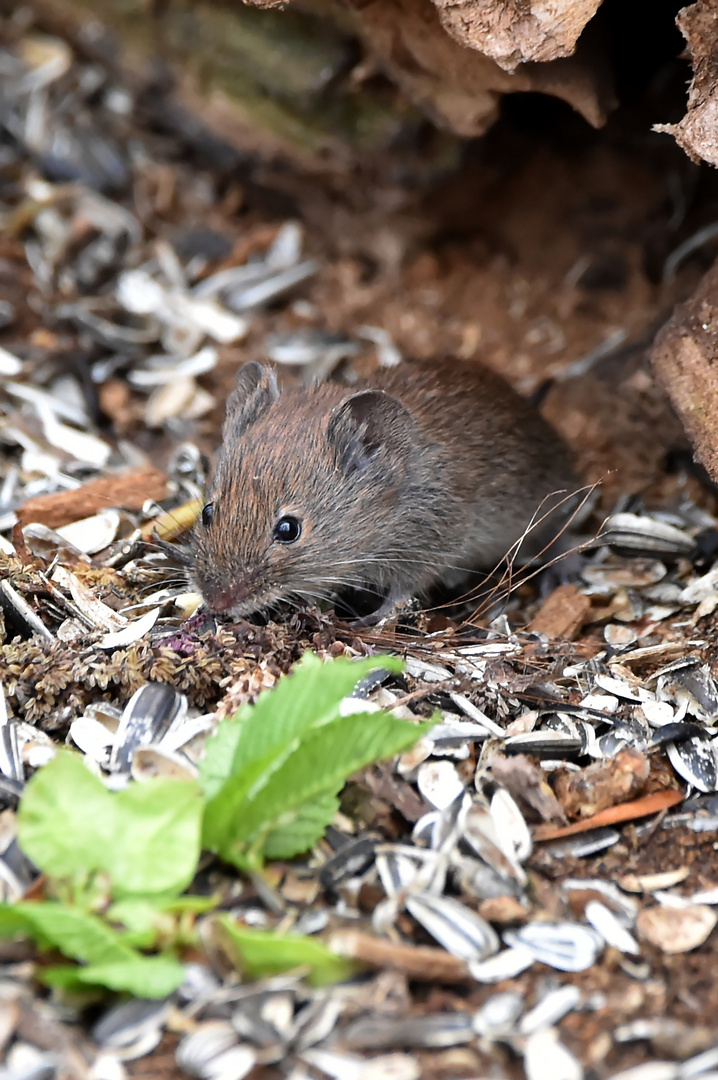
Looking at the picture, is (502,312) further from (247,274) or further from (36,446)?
(36,446)

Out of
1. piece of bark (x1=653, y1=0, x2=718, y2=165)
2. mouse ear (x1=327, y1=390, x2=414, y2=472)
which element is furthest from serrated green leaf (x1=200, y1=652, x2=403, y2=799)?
piece of bark (x1=653, y1=0, x2=718, y2=165)

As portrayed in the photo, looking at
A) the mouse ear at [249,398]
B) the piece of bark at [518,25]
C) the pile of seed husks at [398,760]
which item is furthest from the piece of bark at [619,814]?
the piece of bark at [518,25]

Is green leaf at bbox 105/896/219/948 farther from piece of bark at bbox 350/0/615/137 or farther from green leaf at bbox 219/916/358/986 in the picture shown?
piece of bark at bbox 350/0/615/137

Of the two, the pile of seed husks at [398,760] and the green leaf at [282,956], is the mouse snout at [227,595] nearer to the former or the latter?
the pile of seed husks at [398,760]

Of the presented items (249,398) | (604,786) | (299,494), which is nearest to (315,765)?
(604,786)

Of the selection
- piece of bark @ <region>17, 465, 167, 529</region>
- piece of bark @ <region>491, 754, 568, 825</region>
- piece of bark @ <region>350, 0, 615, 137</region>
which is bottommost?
piece of bark @ <region>17, 465, 167, 529</region>

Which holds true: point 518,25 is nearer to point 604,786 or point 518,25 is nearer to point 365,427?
point 365,427
